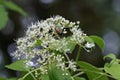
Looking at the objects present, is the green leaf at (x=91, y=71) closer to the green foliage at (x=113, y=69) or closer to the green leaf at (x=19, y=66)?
the green foliage at (x=113, y=69)

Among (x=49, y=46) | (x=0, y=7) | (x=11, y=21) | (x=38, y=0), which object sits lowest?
(x=49, y=46)

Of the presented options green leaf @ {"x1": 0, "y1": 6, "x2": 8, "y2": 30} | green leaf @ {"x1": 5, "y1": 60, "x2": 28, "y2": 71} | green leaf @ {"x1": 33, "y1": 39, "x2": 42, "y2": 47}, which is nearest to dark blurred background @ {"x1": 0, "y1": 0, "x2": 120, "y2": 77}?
green leaf @ {"x1": 0, "y1": 6, "x2": 8, "y2": 30}

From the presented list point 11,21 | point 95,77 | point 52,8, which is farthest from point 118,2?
point 95,77

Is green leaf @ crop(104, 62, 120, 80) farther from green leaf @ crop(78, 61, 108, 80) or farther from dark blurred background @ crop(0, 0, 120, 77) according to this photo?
dark blurred background @ crop(0, 0, 120, 77)

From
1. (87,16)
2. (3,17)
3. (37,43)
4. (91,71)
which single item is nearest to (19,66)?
(37,43)

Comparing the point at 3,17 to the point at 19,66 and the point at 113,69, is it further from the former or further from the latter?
the point at 113,69

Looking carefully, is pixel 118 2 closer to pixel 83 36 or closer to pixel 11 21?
pixel 11 21
